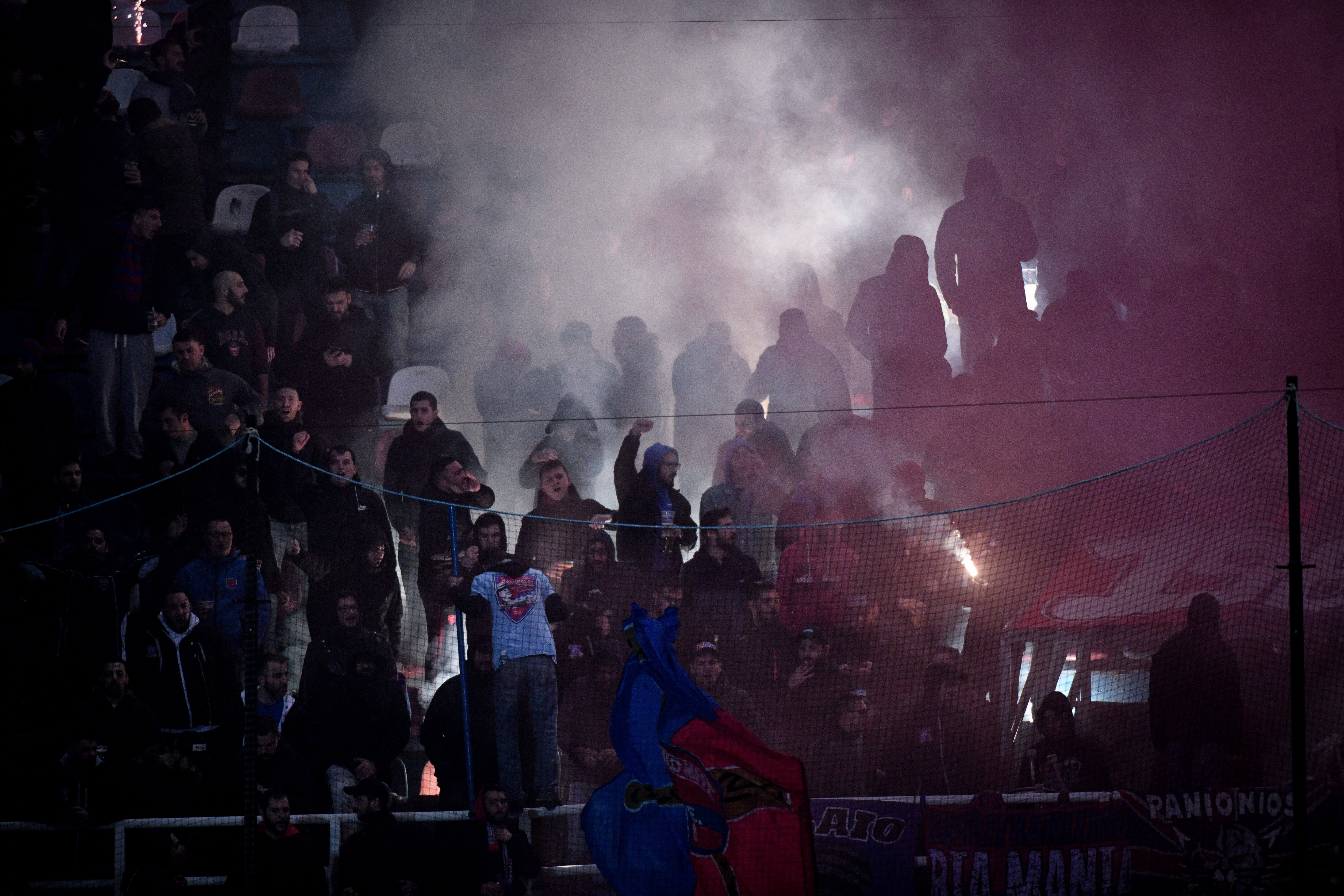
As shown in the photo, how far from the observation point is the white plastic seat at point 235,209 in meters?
7.21

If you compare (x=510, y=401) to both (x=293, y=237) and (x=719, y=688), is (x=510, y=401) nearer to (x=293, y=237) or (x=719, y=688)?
(x=293, y=237)

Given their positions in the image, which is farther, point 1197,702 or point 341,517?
point 341,517

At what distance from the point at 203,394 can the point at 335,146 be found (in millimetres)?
1856

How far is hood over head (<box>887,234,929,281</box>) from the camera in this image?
7.64m

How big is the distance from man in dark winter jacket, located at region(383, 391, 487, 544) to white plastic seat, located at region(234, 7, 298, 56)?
2610 mm

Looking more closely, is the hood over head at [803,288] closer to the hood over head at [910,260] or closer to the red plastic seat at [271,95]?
the hood over head at [910,260]

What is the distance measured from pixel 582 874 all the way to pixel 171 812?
1.93 metres

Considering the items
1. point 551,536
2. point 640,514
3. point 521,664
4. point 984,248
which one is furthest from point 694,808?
point 984,248

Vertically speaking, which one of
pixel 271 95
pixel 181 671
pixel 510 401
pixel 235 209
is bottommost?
pixel 181 671

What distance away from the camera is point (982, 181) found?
304 inches

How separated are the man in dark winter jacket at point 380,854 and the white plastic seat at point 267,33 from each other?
4.82 metres

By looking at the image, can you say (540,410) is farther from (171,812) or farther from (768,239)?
(171,812)

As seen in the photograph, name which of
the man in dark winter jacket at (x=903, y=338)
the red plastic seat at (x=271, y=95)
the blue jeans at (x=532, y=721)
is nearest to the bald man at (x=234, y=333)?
the red plastic seat at (x=271, y=95)

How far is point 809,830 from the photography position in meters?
5.16
